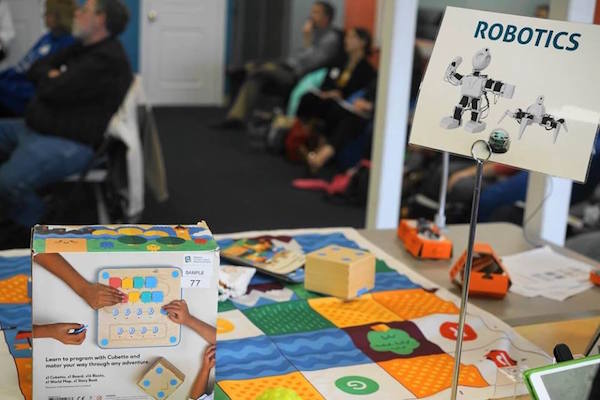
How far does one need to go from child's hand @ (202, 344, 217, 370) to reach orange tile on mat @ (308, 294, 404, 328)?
475mm

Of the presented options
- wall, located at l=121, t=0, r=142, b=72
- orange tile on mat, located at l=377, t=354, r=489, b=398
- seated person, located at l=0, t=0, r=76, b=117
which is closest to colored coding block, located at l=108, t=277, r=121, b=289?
orange tile on mat, located at l=377, t=354, r=489, b=398

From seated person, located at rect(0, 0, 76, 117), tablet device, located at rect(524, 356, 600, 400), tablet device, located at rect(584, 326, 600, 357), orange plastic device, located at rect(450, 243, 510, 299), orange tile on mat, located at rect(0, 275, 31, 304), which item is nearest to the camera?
tablet device, located at rect(524, 356, 600, 400)

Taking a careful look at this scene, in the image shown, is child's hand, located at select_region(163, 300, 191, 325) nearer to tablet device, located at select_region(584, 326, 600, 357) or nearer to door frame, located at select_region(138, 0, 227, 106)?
tablet device, located at select_region(584, 326, 600, 357)

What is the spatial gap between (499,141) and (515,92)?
0.31 ft

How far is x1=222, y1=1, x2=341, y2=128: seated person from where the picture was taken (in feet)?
23.4

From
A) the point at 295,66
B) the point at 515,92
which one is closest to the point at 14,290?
the point at 515,92

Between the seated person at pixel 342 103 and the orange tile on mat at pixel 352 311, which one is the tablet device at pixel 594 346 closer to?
the orange tile on mat at pixel 352 311

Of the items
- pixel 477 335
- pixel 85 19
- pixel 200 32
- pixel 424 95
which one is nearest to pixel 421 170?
pixel 85 19

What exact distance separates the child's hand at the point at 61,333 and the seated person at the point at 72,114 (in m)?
2.80

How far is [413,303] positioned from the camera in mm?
1900

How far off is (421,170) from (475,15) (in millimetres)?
3609

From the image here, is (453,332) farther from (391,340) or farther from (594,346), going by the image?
(594,346)

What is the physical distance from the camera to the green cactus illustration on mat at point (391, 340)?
167 centimetres

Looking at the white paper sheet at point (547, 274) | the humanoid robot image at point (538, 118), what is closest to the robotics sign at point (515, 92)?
the humanoid robot image at point (538, 118)
